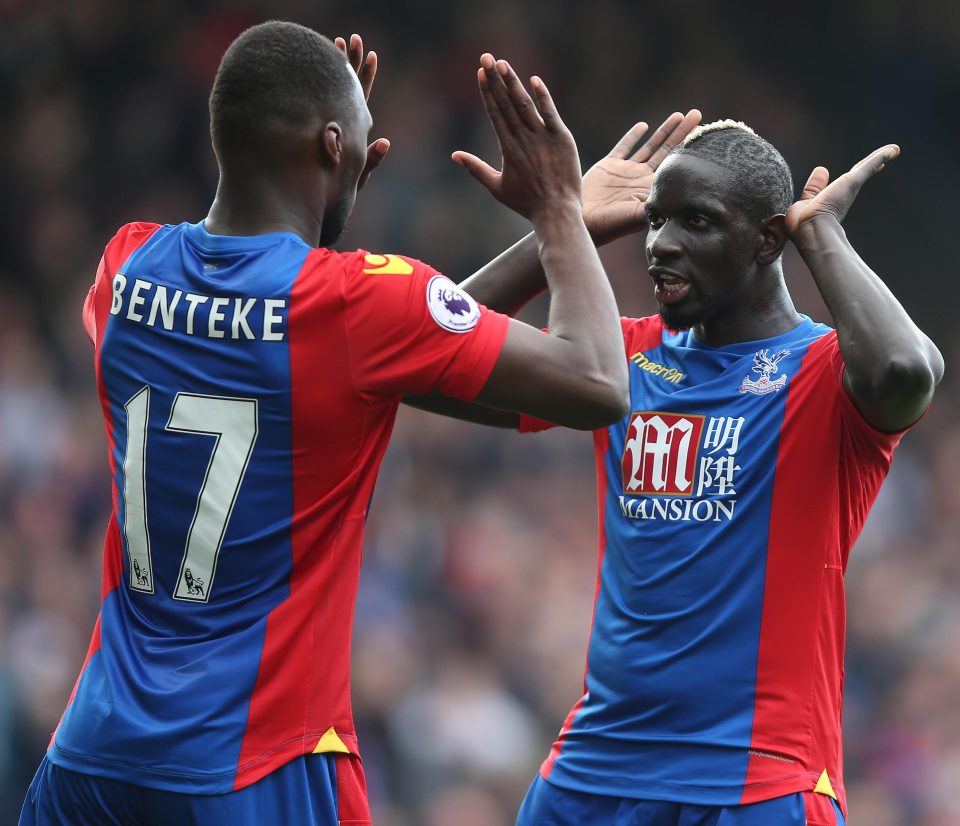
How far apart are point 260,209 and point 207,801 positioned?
1259 mm

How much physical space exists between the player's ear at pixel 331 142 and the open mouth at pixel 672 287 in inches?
45.1

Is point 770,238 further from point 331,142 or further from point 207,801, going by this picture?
point 207,801

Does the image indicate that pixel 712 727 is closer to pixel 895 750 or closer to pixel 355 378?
pixel 355 378

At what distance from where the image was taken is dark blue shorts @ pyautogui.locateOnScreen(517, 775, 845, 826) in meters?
3.60

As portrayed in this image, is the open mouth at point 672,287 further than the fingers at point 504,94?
Yes

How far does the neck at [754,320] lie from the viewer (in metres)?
4.06

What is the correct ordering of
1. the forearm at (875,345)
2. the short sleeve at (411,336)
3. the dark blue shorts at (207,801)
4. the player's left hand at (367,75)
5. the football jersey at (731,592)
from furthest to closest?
the player's left hand at (367,75) → the football jersey at (731,592) → the forearm at (875,345) → the short sleeve at (411,336) → the dark blue shorts at (207,801)

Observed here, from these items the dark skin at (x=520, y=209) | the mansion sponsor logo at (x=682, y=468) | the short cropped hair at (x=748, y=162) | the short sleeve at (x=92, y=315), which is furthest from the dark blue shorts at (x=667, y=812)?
the short sleeve at (x=92, y=315)

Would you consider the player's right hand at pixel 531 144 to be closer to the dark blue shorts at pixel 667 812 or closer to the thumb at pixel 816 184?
the thumb at pixel 816 184

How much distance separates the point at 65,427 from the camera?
942 centimetres

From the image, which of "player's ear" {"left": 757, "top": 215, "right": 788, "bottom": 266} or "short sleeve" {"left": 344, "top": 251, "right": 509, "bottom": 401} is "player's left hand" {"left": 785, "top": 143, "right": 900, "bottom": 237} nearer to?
"player's ear" {"left": 757, "top": 215, "right": 788, "bottom": 266}

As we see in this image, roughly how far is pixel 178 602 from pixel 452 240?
8.62 meters

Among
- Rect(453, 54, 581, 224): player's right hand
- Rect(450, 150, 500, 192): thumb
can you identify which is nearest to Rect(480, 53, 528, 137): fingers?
Rect(453, 54, 581, 224): player's right hand

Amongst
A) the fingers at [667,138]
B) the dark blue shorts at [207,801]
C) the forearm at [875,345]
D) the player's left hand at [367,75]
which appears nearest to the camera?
the dark blue shorts at [207,801]
